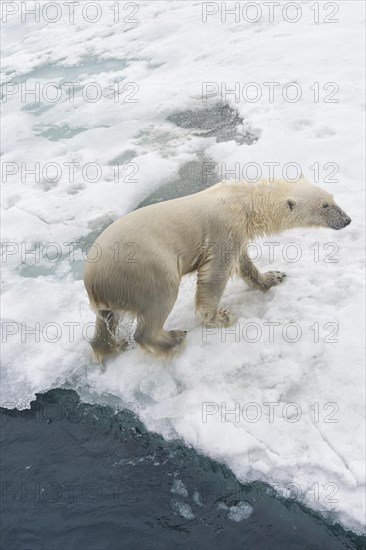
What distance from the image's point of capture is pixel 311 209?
14.5 ft

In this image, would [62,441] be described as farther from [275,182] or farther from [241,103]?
[241,103]

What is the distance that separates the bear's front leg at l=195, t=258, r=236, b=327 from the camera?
4.25 metres

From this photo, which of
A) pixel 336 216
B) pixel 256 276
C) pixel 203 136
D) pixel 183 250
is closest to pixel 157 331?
pixel 183 250

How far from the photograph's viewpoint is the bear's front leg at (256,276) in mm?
4609

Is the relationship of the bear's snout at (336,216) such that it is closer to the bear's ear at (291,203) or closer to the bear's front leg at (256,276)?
the bear's ear at (291,203)

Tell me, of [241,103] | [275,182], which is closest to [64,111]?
[241,103]

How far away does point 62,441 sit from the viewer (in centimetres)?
400

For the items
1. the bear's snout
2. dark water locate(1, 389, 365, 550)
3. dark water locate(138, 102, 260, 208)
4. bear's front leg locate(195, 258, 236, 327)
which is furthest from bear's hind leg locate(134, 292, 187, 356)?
dark water locate(138, 102, 260, 208)

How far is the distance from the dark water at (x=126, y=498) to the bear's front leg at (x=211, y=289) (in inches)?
39.6

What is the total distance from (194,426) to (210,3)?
9.66m

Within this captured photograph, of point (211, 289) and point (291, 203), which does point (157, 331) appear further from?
point (291, 203)

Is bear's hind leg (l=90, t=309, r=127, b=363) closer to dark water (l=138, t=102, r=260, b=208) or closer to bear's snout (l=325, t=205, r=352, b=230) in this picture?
bear's snout (l=325, t=205, r=352, b=230)

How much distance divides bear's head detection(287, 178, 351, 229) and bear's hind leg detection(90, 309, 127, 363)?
1.63 meters

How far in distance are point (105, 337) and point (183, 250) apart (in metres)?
0.93
